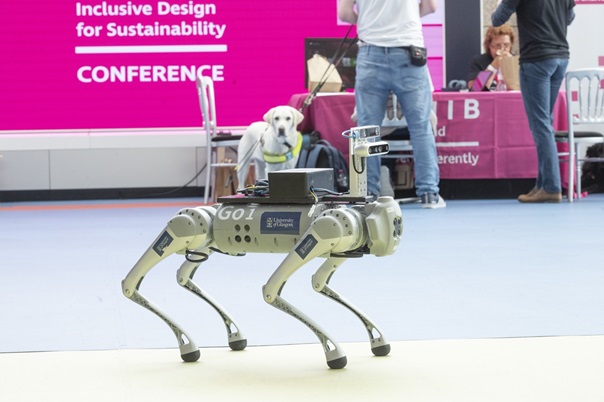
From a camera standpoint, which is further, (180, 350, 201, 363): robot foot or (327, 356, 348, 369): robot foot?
(180, 350, 201, 363): robot foot

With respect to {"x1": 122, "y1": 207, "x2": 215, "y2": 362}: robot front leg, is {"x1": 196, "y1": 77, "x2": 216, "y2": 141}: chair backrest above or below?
above

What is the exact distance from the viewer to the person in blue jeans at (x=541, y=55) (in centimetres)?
631

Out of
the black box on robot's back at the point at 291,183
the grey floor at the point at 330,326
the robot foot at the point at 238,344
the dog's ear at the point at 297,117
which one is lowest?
the grey floor at the point at 330,326

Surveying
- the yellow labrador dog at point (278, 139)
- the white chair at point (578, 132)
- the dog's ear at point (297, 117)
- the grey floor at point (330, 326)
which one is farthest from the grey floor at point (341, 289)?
the dog's ear at point (297, 117)

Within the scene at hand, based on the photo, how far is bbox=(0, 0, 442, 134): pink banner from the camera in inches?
332

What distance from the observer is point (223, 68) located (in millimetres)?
8523

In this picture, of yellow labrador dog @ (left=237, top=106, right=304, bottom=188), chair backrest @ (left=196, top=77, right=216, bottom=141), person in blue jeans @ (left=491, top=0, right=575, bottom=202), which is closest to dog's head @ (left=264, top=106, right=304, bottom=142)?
yellow labrador dog @ (left=237, top=106, right=304, bottom=188)

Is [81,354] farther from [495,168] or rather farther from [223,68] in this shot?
[223,68]

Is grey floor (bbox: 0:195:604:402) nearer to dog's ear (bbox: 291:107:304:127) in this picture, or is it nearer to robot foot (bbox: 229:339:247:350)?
robot foot (bbox: 229:339:247:350)

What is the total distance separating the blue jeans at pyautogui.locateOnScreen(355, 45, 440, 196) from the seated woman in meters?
1.36

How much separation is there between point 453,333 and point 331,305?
0.52 metres

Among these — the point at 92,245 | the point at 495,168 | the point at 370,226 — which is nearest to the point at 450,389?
the point at 370,226

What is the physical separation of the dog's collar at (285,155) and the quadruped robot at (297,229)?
186 inches

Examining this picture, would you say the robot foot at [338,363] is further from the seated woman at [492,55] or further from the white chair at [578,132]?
the seated woman at [492,55]
